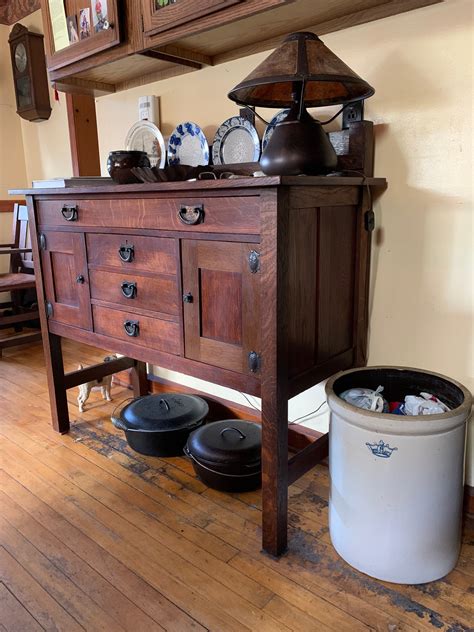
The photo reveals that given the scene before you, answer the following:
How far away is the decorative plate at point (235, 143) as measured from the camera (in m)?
1.71

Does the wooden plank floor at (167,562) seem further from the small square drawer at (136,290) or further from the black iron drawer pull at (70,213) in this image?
the black iron drawer pull at (70,213)

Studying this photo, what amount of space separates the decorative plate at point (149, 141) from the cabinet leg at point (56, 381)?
33.7 inches

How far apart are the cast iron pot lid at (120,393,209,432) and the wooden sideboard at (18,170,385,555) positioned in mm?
307

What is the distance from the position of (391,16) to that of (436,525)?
1393mm

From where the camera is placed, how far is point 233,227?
1.23 metres

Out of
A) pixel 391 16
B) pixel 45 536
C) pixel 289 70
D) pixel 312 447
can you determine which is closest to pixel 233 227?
pixel 289 70

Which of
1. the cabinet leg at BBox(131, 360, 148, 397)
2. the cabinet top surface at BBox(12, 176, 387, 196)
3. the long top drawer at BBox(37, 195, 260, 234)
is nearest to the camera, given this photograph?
the cabinet top surface at BBox(12, 176, 387, 196)

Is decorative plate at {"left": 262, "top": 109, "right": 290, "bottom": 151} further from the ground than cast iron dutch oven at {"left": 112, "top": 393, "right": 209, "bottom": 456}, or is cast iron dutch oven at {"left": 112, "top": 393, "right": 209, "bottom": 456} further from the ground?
decorative plate at {"left": 262, "top": 109, "right": 290, "bottom": 151}

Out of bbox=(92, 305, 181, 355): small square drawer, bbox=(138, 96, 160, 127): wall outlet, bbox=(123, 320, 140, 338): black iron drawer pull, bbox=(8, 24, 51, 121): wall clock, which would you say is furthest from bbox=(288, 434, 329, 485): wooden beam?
bbox=(8, 24, 51, 121): wall clock

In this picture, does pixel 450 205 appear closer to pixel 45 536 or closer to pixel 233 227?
pixel 233 227

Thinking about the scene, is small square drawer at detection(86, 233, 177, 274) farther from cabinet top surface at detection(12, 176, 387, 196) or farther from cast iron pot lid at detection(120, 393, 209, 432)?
cast iron pot lid at detection(120, 393, 209, 432)

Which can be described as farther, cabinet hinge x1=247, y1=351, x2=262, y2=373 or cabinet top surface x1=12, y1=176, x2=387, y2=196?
cabinet hinge x1=247, y1=351, x2=262, y2=373

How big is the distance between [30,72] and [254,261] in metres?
3.19

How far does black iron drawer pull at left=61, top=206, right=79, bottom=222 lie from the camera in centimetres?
169
